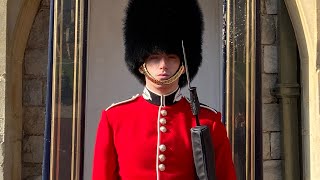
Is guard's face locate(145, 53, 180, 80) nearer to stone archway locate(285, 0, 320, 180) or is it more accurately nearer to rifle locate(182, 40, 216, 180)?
rifle locate(182, 40, 216, 180)

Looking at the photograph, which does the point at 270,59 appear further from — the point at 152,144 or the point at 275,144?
the point at 152,144

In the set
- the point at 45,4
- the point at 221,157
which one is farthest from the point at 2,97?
the point at 221,157

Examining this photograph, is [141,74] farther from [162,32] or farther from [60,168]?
Answer: [60,168]

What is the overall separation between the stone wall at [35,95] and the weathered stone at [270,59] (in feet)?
A: 5.54

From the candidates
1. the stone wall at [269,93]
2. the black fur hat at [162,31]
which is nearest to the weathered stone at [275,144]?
the stone wall at [269,93]

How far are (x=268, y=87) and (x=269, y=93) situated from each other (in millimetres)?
48

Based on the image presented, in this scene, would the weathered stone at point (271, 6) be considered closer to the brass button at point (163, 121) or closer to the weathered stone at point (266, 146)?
the weathered stone at point (266, 146)

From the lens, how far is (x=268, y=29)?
13.8 ft

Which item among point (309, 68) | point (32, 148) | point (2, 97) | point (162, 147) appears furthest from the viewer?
point (32, 148)

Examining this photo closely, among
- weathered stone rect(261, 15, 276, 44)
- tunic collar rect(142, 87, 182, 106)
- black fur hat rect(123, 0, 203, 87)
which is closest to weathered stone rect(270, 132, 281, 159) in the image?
weathered stone rect(261, 15, 276, 44)

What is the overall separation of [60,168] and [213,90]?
A: 1.12 meters

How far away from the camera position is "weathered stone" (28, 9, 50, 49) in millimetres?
4066

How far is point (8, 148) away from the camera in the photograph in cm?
354

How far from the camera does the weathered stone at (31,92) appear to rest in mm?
4035
